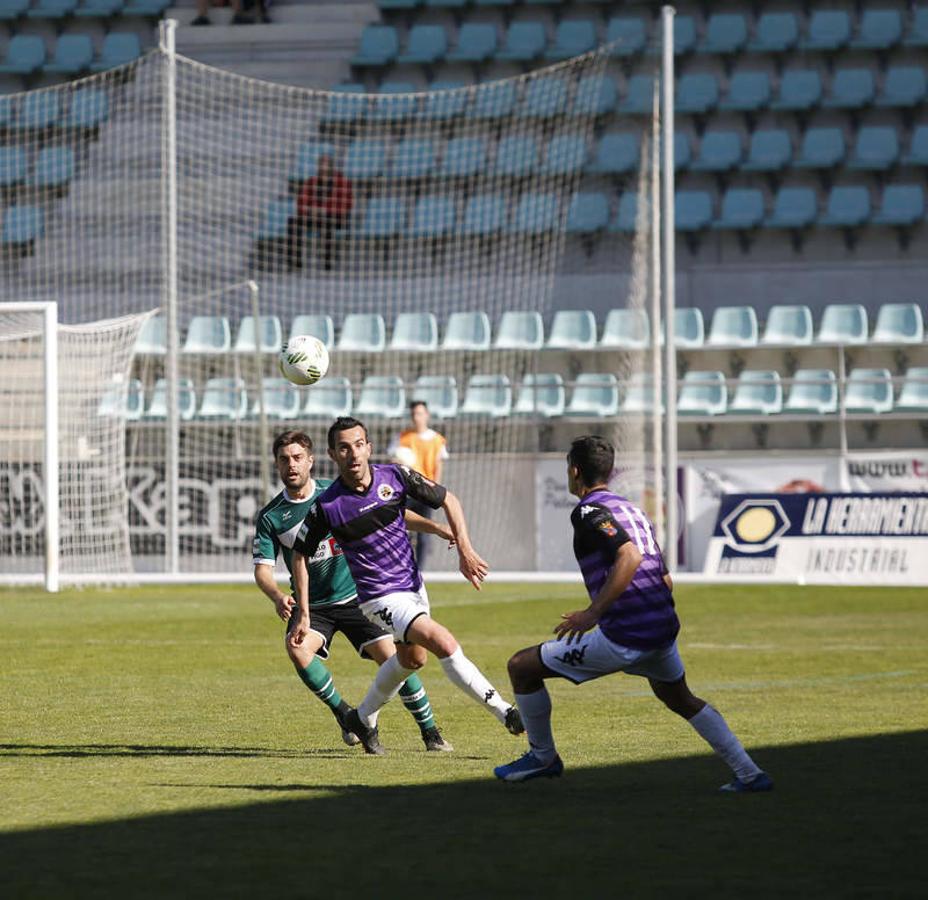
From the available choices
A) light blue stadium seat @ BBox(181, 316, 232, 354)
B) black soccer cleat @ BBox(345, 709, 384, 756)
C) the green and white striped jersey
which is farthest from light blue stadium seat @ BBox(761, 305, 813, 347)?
black soccer cleat @ BBox(345, 709, 384, 756)

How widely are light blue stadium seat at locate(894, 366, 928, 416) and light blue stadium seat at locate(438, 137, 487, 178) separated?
782 centimetres

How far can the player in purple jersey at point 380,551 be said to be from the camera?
8586 mm

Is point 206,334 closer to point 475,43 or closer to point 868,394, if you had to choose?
point 475,43

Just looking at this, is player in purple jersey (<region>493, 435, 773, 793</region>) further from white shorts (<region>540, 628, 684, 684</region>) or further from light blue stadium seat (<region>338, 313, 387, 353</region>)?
light blue stadium seat (<region>338, 313, 387, 353</region>)

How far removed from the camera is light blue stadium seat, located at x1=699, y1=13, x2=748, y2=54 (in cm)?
3241

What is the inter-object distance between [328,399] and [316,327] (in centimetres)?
141

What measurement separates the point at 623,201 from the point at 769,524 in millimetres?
8862

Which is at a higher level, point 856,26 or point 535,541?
point 856,26

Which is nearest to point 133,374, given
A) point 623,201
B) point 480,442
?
point 480,442

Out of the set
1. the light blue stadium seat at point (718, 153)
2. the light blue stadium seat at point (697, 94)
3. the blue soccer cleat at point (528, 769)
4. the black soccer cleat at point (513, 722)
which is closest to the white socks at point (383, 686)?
the black soccer cleat at point (513, 722)

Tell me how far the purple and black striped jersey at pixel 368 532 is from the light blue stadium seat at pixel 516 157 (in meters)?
22.3

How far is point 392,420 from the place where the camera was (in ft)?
91.8

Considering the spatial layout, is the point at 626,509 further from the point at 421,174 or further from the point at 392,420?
the point at 421,174

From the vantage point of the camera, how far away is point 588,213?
31.4m
